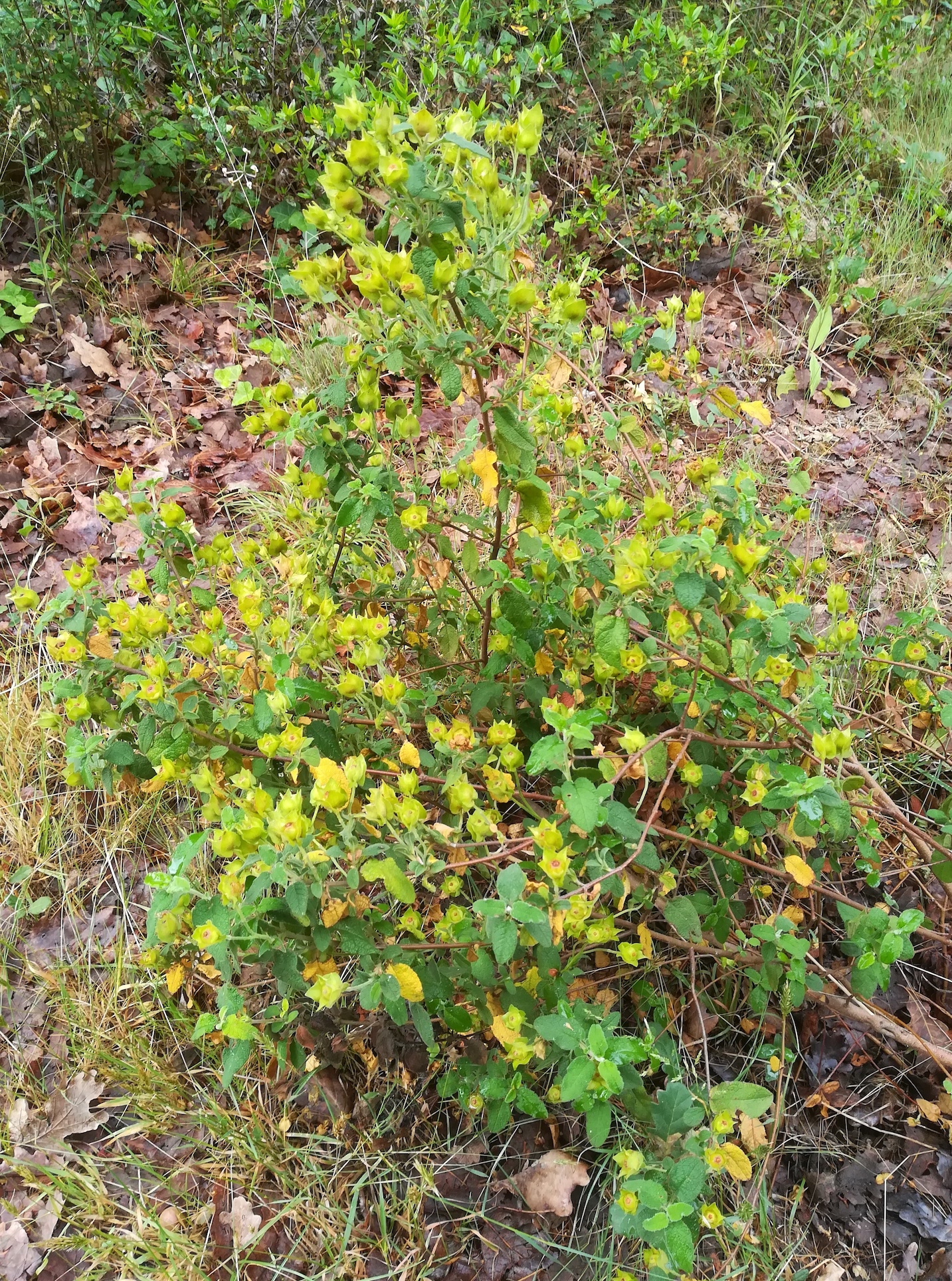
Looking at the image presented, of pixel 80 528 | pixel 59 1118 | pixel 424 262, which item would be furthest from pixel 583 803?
pixel 80 528

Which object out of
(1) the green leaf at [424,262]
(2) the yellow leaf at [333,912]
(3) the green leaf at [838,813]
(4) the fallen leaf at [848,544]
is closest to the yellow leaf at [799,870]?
(3) the green leaf at [838,813]

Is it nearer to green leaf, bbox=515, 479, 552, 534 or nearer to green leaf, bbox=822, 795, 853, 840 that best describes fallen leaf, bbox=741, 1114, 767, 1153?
green leaf, bbox=822, 795, 853, 840

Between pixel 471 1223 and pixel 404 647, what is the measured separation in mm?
1203

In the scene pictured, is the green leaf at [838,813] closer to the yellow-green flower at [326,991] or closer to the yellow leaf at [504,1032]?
the yellow leaf at [504,1032]

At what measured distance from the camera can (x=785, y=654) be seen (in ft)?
4.75

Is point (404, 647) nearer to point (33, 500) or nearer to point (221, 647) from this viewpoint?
point (221, 647)

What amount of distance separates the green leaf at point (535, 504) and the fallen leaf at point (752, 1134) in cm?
112

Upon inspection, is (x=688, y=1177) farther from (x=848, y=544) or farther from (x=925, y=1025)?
(x=848, y=544)

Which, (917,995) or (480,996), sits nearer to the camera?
(480,996)

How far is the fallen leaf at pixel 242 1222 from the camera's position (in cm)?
159

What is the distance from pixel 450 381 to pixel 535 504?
0.32m

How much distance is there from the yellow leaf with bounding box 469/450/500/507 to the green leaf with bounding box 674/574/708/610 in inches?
13.7

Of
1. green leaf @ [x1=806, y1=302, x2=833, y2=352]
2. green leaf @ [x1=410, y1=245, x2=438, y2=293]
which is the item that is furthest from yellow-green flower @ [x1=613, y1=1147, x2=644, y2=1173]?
green leaf @ [x1=806, y1=302, x2=833, y2=352]

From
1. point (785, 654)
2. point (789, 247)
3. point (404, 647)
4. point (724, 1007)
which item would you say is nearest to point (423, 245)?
point (785, 654)
